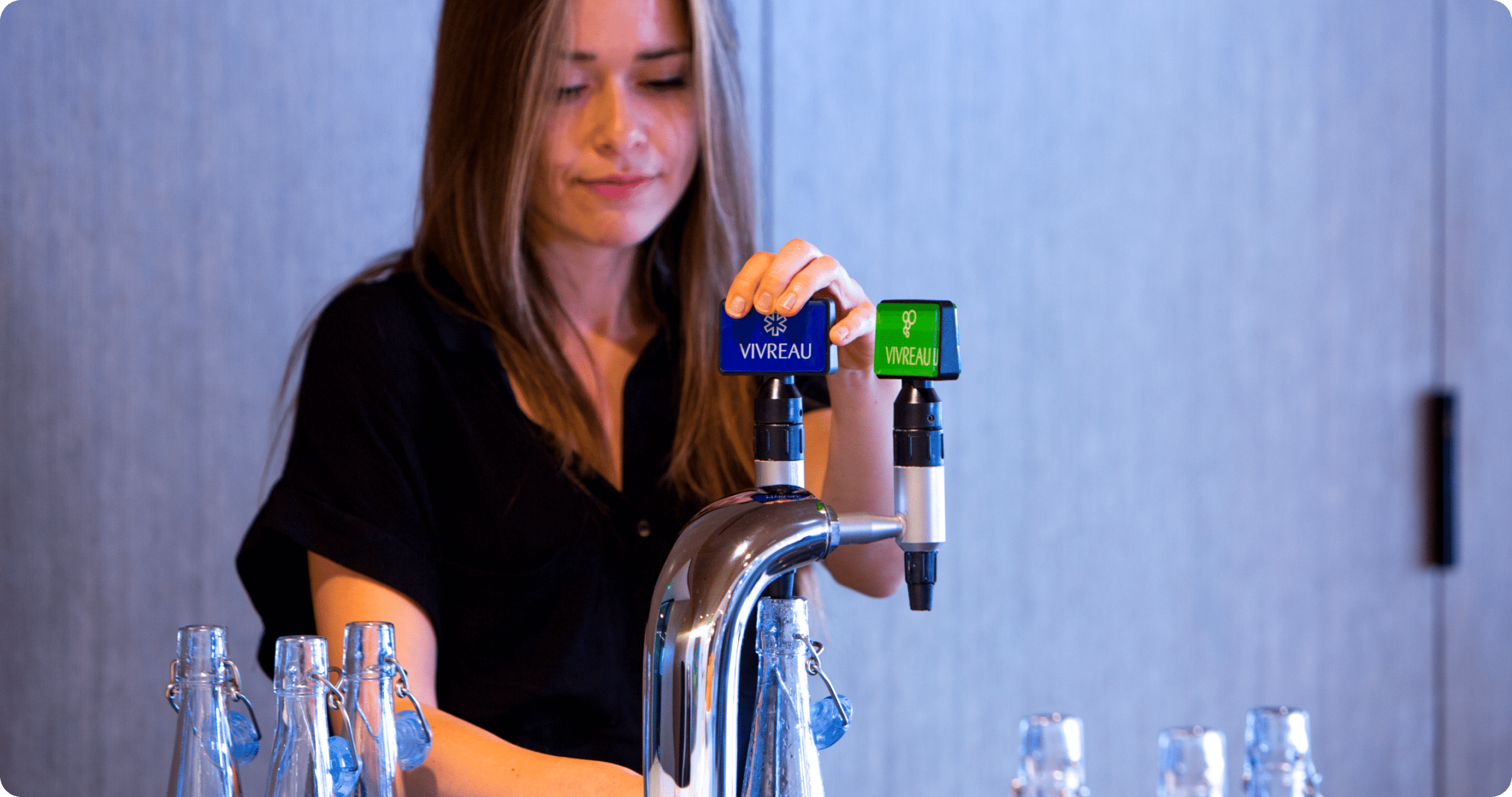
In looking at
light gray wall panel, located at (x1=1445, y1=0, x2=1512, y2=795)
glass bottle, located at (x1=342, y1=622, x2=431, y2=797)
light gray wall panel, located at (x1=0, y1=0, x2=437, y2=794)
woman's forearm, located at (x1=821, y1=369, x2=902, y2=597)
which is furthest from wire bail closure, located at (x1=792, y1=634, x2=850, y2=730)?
light gray wall panel, located at (x1=1445, y1=0, x2=1512, y2=795)

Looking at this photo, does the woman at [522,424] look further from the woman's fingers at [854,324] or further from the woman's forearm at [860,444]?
the woman's fingers at [854,324]

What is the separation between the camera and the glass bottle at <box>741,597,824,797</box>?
695 mm

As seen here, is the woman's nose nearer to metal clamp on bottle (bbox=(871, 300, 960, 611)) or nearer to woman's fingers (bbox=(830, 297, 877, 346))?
woman's fingers (bbox=(830, 297, 877, 346))

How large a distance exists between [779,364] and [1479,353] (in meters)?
2.39

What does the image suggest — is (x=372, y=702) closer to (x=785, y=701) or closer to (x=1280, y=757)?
(x=785, y=701)

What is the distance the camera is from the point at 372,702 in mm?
711

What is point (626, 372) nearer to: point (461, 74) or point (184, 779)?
point (461, 74)

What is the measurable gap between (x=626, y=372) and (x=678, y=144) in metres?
0.26

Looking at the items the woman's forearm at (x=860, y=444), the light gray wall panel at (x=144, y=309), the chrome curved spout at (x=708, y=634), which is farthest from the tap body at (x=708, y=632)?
the light gray wall panel at (x=144, y=309)

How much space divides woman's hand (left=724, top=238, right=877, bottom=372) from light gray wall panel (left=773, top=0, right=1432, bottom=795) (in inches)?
49.0

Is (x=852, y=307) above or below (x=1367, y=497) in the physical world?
above

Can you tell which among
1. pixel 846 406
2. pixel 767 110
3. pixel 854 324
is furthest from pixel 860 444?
pixel 767 110

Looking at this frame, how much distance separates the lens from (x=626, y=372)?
4.57 ft

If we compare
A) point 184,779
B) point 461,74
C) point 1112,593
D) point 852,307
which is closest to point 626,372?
point 461,74
